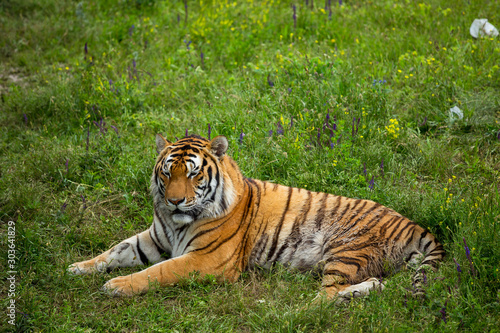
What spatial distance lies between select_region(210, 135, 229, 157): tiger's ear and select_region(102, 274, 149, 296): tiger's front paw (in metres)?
1.20

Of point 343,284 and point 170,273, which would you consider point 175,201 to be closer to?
point 170,273

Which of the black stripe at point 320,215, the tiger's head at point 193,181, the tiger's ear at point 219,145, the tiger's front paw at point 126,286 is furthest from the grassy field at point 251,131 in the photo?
the tiger's ear at point 219,145

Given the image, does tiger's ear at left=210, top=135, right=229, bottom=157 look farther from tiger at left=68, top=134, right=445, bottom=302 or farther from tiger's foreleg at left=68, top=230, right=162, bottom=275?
tiger's foreleg at left=68, top=230, right=162, bottom=275

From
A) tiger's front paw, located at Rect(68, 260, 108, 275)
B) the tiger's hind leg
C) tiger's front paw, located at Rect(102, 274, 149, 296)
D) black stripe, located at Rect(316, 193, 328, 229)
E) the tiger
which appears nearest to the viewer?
the tiger's hind leg

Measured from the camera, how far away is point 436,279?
3391 mm

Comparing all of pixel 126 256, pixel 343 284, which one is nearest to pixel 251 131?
pixel 126 256

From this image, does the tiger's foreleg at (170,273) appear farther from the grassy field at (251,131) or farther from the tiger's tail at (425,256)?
the tiger's tail at (425,256)

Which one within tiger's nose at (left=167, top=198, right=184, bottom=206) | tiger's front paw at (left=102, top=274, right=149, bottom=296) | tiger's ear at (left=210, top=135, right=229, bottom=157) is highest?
tiger's ear at (left=210, top=135, right=229, bottom=157)

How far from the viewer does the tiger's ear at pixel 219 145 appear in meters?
4.07

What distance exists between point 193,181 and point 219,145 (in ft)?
1.31

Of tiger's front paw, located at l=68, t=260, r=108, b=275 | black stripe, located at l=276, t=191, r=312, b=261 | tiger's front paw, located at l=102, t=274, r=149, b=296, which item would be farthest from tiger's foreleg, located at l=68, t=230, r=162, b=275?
black stripe, located at l=276, t=191, r=312, b=261

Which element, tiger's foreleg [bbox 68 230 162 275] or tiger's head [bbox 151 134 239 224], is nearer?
tiger's head [bbox 151 134 239 224]

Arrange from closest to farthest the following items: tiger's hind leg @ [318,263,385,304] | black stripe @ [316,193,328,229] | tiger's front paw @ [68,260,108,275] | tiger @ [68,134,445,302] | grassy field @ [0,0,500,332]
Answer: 1. grassy field @ [0,0,500,332]
2. tiger's hind leg @ [318,263,385,304]
3. tiger @ [68,134,445,302]
4. tiger's front paw @ [68,260,108,275]
5. black stripe @ [316,193,328,229]

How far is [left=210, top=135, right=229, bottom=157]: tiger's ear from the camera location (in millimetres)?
4070
